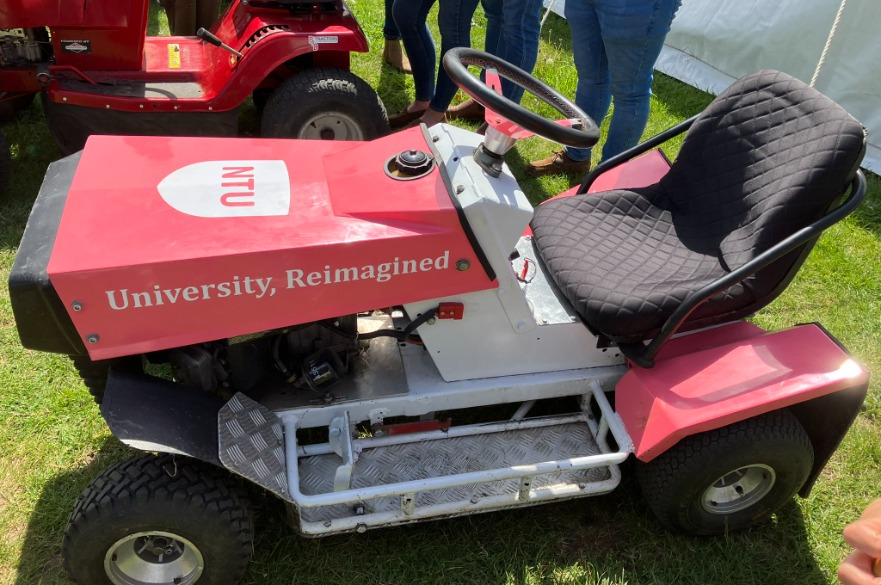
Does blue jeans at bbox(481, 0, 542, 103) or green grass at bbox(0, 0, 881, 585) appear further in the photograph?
blue jeans at bbox(481, 0, 542, 103)

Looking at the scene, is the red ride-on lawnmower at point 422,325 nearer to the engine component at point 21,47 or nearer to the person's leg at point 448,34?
the person's leg at point 448,34

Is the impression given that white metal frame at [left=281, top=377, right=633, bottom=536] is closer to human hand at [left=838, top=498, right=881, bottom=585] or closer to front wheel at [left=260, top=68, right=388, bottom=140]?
human hand at [left=838, top=498, right=881, bottom=585]

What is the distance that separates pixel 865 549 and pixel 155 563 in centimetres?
178

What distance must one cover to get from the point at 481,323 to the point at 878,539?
119 cm

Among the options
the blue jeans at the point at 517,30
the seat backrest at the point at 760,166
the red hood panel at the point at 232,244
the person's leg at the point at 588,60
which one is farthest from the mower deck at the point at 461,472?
Answer: the blue jeans at the point at 517,30

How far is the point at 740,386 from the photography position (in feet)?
7.17

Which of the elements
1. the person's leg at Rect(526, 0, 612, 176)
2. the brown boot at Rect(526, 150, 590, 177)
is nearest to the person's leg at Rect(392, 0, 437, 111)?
the brown boot at Rect(526, 150, 590, 177)

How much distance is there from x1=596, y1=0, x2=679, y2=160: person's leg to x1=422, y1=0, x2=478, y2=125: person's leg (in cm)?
111

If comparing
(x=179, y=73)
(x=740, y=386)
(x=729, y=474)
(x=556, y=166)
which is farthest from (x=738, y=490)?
(x=179, y=73)

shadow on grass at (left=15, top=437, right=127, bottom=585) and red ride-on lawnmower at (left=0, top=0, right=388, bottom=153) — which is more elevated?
red ride-on lawnmower at (left=0, top=0, right=388, bottom=153)

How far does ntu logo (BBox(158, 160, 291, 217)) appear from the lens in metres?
2.04

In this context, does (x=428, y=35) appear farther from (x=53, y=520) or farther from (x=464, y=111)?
(x=53, y=520)

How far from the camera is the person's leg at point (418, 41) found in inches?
167

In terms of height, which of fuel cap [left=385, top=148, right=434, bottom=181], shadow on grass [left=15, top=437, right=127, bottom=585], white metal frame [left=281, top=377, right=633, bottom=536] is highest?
fuel cap [left=385, top=148, right=434, bottom=181]
